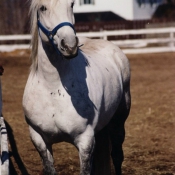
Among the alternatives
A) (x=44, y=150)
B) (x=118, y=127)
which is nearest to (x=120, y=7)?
(x=118, y=127)

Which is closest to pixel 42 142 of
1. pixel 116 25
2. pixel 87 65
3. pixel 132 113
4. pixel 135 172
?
pixel 87 65

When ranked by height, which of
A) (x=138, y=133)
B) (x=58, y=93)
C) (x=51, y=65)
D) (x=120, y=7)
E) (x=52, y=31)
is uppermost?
(x=52, y=31)

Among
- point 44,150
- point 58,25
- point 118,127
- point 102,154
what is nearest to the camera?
point 58,25

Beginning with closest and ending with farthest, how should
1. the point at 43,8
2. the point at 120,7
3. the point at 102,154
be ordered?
the point at 43,8 < the point at 102,154 < the point at 120,7

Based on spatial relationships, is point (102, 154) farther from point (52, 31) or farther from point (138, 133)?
point (138, 133)

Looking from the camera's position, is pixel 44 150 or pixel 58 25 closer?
pixel 58 25

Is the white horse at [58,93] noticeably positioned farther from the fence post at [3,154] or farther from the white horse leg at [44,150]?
the fence post at [3,154]

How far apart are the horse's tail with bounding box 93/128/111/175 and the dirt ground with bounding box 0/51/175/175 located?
75 centimetres

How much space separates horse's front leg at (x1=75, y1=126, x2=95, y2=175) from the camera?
426 centimetres

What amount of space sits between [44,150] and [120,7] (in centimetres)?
3453

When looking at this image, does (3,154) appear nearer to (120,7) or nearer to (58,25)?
(58,25)

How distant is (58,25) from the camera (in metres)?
3.87

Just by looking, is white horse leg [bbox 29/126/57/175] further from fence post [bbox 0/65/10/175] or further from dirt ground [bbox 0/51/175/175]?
dirt ground [bbox 0/51/175/175]

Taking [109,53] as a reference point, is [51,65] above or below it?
above
